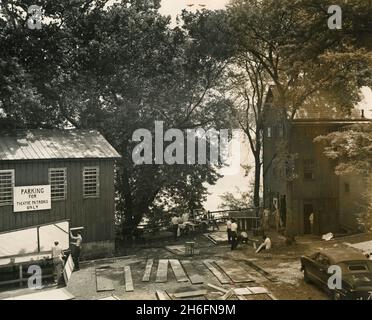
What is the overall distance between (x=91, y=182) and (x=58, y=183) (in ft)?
6.17

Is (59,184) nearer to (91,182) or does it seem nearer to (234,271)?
(91,182)

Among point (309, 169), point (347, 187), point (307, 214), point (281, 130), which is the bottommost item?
point (307, 214)

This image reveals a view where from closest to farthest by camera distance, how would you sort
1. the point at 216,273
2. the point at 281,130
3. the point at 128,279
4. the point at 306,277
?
1. the point at 306,277
2. the point at 128,279
3. the point at 216,273
4. the point at 281,130

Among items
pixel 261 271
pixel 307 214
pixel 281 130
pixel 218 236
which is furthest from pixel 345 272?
pixel 281 130

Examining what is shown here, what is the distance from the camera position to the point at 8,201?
21.3 metres

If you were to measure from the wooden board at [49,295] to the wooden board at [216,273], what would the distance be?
20.8 feet

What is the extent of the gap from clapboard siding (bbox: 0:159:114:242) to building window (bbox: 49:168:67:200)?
197mm

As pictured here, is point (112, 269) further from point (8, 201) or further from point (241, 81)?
point (241, 81)

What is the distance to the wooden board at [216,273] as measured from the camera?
60.1 feet

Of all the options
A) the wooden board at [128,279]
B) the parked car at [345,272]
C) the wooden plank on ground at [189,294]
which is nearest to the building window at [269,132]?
the parked car at [345,272]

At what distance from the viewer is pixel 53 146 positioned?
77.8 feet

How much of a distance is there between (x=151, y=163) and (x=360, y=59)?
701 inches

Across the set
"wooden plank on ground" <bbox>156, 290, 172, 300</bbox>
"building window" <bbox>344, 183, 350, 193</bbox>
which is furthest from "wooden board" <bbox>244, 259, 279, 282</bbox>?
"building window" <bbox>344, 183, 350, 193</bbox>

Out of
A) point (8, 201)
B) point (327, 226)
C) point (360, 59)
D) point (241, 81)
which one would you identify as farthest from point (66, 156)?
point (241, 81)
